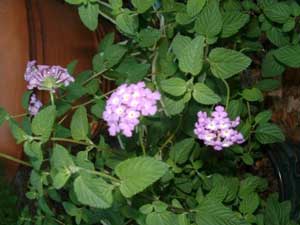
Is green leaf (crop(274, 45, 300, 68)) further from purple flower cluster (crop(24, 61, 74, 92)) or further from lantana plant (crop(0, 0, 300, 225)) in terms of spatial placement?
purple flower cluster (crop(24, 61, 74, 92))

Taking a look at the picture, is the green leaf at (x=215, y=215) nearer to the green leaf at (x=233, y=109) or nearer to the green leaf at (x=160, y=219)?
the green leaf at (x=160, y=219)

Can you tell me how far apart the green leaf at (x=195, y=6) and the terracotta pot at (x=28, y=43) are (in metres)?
0.40

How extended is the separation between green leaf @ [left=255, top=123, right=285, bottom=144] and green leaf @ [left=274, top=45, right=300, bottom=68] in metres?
0.15

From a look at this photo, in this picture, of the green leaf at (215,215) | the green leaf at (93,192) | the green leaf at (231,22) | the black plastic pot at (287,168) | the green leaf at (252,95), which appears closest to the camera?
the green leaf at (93,192)

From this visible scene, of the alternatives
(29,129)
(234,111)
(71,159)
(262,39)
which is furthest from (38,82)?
(262,39)

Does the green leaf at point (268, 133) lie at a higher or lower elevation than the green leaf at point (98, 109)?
lower

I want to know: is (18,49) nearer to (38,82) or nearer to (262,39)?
(38,82)

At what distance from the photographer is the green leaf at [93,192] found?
537 millimetres

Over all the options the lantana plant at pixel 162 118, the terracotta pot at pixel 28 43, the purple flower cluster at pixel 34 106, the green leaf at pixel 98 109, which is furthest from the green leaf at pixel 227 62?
the terracotta pot at pixel 28 43

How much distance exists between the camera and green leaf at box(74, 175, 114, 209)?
0.54 metres

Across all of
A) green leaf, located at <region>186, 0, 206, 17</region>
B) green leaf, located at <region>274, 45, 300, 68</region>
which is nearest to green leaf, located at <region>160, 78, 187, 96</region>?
green leaf, located at <region>186, 0, 206, 17</region>

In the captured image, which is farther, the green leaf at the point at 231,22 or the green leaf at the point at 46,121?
the green leaf at the point at 231,22

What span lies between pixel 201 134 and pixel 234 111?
0.22m

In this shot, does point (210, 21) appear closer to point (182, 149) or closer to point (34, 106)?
point (182, 149)
